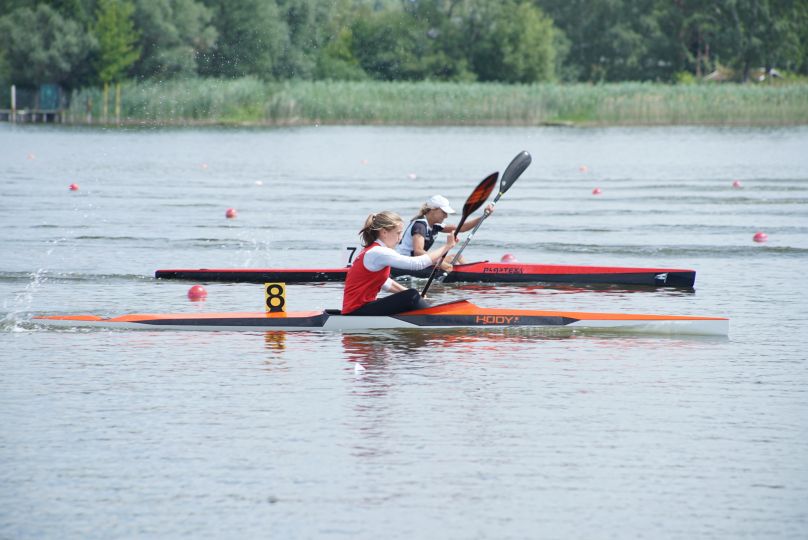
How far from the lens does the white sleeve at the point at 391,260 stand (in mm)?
12336

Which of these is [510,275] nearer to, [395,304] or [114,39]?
[395,304]

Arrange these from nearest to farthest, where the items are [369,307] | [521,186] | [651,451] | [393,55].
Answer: [651,451] → [369,307] → [521,186] → [393,55]

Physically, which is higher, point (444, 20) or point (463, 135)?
point (444, 20)

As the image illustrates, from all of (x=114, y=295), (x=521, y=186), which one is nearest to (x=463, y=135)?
(x=521, y=186)

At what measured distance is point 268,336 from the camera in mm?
13164

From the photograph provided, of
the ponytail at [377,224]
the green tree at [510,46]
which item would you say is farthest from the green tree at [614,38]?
the ponytail at [377,224]

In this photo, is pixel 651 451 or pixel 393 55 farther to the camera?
pixel 393 55

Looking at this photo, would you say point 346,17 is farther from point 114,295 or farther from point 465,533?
point 465,533

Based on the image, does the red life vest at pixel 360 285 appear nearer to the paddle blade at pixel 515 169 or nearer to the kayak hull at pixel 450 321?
the kayak hull at pixel 450 321

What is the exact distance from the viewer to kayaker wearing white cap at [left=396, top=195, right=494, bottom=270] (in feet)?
49.1

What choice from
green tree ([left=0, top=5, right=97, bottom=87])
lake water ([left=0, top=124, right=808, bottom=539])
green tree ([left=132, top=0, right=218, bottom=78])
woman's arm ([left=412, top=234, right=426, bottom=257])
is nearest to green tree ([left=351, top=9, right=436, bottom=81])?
green tree ([left=132, top=0, right=218, bottom=78])

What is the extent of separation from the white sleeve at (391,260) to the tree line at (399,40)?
60756 millimetres

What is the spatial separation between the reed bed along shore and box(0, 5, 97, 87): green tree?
8.87 metres

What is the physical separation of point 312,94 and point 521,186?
103 feet
